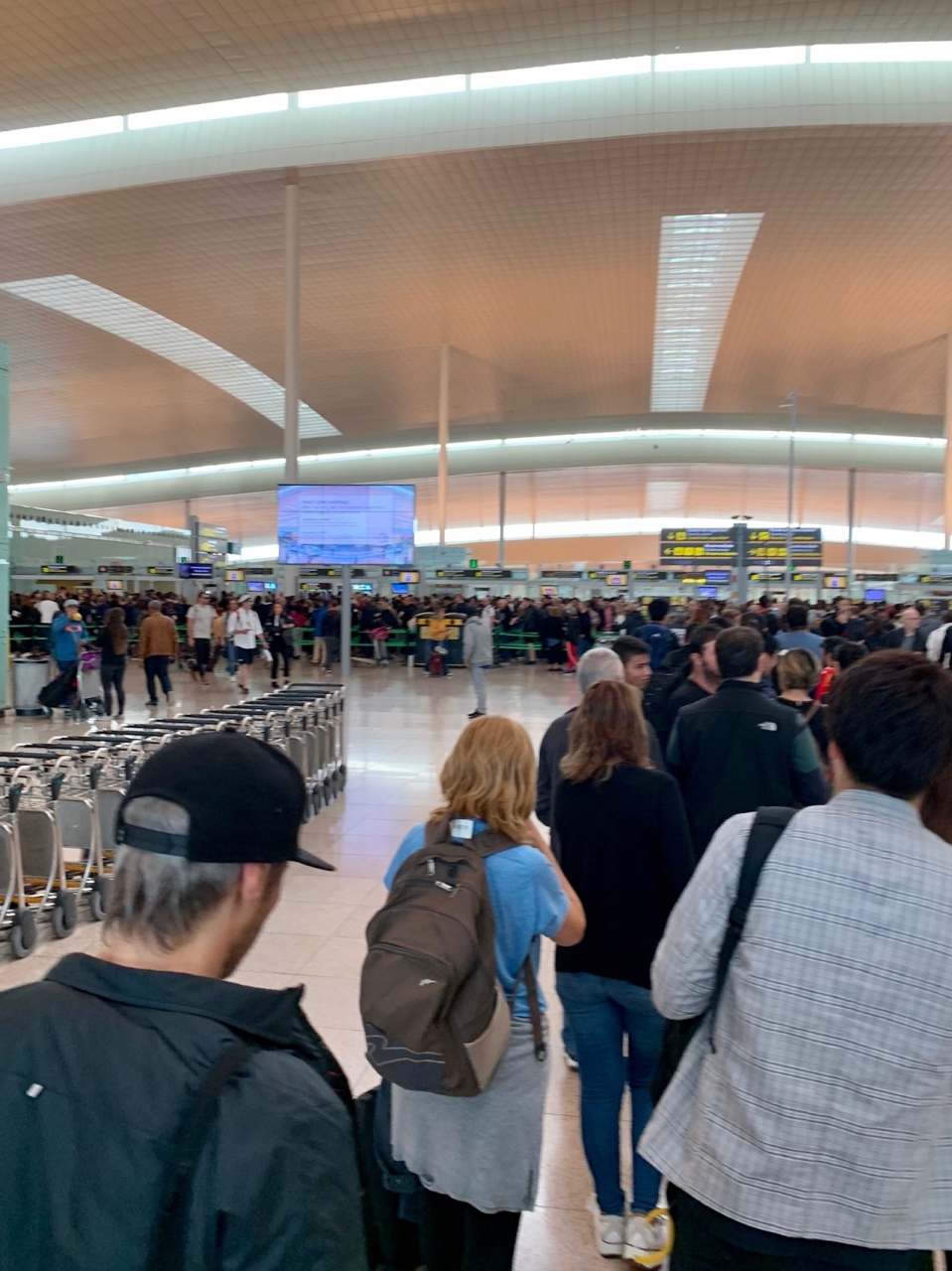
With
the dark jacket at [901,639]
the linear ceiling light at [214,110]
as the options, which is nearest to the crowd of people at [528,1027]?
the dark jacket at [901,639]

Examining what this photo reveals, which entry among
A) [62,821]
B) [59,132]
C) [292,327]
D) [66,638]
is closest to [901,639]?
[62,821]

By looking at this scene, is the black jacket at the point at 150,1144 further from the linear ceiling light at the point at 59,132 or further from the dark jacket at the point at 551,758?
the linear ceiling light at the point at 59,132

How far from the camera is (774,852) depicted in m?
1.62

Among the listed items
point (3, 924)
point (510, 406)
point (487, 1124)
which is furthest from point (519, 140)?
point (510, 406)

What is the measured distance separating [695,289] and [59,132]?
626 inches

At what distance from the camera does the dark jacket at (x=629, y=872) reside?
9.21 feet

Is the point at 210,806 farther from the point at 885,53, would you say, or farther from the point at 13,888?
the point at 885,53

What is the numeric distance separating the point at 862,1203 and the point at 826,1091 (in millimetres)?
187

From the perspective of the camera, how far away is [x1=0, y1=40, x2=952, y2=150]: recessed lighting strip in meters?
16.7

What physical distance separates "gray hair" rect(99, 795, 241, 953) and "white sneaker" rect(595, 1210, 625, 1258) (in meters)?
2.24

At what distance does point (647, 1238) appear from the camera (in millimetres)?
2789

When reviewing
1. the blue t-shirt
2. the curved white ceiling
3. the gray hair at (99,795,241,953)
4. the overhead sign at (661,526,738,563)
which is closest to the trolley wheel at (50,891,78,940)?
the blue t-shirt

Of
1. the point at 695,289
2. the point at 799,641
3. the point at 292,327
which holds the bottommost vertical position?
the point at 799,641

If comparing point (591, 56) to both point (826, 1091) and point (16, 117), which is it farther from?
point (826, 1091)
